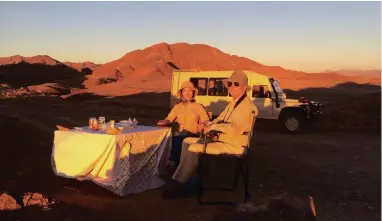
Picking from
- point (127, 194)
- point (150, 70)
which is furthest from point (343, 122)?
point (150, 70)

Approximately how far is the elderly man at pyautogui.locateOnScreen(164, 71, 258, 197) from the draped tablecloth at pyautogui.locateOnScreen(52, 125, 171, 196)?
490mm

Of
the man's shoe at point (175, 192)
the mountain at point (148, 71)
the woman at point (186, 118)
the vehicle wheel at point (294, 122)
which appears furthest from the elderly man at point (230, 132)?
the mountain at point (148, 71)

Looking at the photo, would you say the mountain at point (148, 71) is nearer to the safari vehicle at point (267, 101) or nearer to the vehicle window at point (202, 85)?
the vehicle window at point (202, 85)

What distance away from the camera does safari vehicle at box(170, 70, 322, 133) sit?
14.8m

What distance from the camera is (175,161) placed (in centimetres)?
703

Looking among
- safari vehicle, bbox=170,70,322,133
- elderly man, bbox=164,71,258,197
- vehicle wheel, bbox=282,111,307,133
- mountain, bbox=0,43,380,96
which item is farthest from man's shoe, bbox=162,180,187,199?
mountain, bbox=0,43,380,96

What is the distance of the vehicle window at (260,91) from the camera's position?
14.8 metres

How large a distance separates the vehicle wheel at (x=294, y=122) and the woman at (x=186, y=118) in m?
8.35

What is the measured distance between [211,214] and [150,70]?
60.5 m

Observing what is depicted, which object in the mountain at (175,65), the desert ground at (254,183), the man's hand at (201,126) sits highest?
the mountain at (175,65)

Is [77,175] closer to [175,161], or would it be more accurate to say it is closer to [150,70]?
[175,161]

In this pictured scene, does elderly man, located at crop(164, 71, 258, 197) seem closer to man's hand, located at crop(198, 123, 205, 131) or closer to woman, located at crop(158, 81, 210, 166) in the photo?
man's hand, located at crop(198, 123, 205, 131)

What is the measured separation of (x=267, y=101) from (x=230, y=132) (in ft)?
31.1

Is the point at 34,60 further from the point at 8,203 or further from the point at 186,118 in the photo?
the point at 8,203
